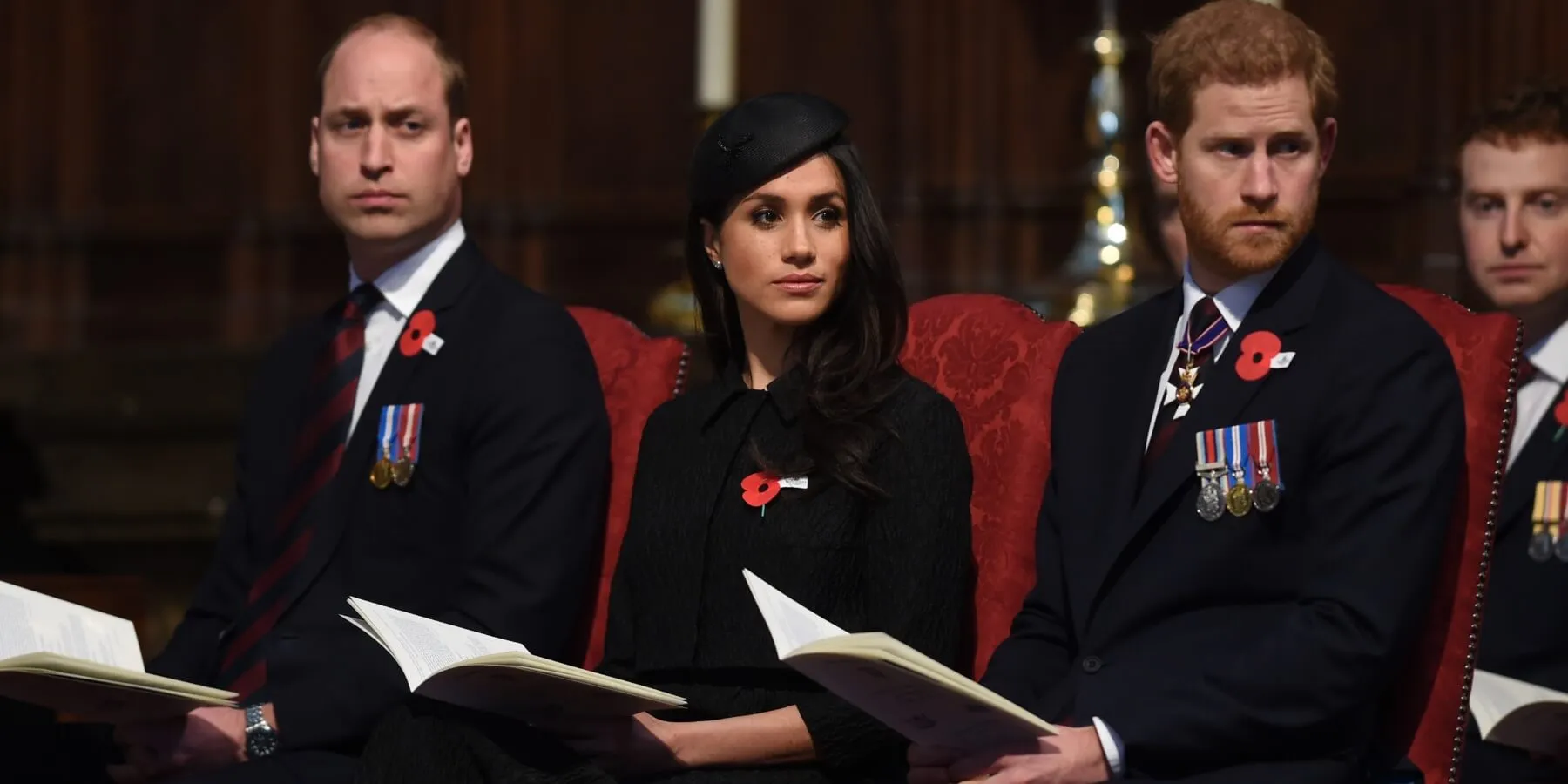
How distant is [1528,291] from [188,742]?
2.23 meters

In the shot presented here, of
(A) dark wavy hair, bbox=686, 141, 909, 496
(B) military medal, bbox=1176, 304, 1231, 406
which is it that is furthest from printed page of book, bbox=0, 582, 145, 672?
(B) military medal, bbox=1176, 304, 1231, 406

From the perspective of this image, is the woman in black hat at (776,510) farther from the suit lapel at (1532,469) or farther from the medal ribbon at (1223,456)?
the suit lapel at (1532,469)

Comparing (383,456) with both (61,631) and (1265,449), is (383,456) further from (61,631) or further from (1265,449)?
(1265,449)

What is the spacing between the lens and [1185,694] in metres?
2.60

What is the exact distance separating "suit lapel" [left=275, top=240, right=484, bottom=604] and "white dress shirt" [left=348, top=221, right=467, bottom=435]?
0.02 meters

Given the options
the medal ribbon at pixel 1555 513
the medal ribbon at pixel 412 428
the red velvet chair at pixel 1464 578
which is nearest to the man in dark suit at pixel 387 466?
the medal ribbon at pixel 412 428

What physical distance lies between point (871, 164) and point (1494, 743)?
8.84 ft

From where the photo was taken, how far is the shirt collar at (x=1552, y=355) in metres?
3.68

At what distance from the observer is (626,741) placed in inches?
110

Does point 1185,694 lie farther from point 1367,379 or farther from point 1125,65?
point 1125,65

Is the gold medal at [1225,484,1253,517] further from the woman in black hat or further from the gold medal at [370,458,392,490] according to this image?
the gold medal at [370,458,392,490]

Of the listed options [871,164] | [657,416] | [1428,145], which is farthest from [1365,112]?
[657,416]

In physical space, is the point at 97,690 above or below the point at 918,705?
below

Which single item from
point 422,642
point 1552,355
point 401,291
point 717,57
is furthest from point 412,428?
point 1552,355
